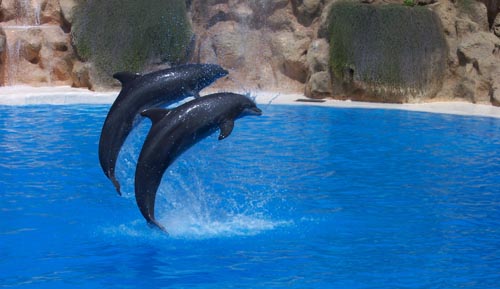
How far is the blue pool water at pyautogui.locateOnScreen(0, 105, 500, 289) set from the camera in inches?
223

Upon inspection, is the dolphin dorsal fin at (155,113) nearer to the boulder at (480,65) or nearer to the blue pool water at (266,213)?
the blue pool water at (266,213)

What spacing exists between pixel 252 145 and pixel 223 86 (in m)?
6.33

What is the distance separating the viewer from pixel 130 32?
1670cm

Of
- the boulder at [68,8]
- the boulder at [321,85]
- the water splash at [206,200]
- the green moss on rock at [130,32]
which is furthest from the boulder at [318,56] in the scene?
the water splash at [206,200]

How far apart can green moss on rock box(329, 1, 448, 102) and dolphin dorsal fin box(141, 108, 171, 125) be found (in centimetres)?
985

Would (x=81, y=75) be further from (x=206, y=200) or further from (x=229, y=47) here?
(x=206, y=200)

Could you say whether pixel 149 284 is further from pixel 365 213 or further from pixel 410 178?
pixel 410 178

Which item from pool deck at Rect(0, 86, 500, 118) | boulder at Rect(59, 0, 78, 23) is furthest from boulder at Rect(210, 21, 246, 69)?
boulder at Rect(59, 0, 78, 23)

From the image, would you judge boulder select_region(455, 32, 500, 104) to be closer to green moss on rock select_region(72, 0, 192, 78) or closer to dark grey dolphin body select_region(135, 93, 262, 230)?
green moss on rock select_region(72, 0, 192, 78)

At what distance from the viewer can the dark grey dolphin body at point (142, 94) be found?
19.2ft

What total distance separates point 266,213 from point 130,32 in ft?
33.7

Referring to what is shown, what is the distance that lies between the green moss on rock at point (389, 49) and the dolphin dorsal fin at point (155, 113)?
32.3 ft

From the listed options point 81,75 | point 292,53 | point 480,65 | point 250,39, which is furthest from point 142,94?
point 250,39

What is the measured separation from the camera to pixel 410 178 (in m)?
8.72
